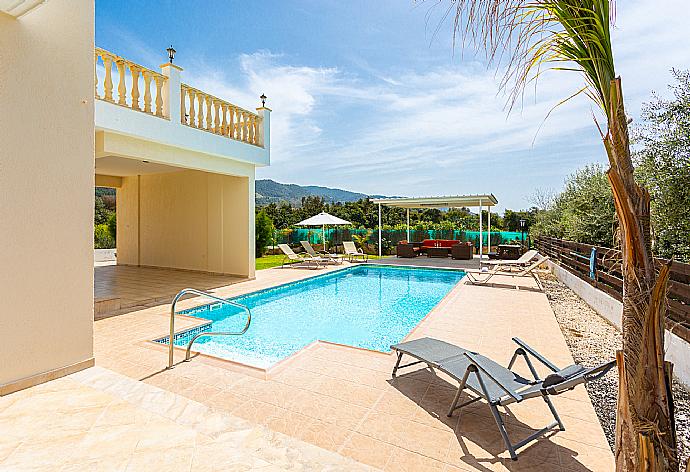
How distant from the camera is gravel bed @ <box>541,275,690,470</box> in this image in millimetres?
3629

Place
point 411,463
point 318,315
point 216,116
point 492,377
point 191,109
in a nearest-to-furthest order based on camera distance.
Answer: point 411,463
point 492,377
point 318,315
point 191,109
point 216,116

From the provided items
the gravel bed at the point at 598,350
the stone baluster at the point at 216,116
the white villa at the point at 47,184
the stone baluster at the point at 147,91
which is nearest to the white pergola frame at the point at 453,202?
the gravel bed at the point at 598,350

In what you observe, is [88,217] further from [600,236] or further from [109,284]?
[600,236]

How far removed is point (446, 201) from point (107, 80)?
15.8 meters

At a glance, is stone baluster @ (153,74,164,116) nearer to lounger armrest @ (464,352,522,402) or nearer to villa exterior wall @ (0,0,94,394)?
villa exterior wall @ (0,0,94,394)

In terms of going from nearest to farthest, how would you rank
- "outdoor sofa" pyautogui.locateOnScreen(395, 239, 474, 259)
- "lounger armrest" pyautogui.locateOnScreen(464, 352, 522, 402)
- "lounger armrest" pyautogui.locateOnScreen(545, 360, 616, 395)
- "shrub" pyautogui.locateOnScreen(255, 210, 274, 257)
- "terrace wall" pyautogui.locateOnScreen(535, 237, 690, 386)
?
"lounger armrest" pyautogui.locateOnScreen(545, 360, 616, 395) → "lounger armrest" pyautogui.locateOnScreen(464, 352, 522, 402) → "terrace wall" pyautogui.locateOnScreen(535, 237, 690, 386) → "shrub" pyautogui.locateOnScreen(255, 210, 274, 257) → "outdoor sofa" pyautogui.locateOnScreen(395, 239, 474, 259)

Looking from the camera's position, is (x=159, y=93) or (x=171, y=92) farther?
(x=171, y=92)

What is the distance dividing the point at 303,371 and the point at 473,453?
7.60 feet

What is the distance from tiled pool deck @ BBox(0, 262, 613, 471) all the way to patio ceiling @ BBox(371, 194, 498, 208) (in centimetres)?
1353

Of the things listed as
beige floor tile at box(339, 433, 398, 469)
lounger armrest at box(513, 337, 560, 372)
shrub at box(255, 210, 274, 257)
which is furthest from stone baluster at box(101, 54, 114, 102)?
shrub at box(255, 210, 274, 257)

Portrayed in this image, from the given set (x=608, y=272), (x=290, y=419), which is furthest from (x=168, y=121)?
(x=608, y=272)

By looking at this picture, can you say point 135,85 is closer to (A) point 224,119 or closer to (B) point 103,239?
(A) point 224,119

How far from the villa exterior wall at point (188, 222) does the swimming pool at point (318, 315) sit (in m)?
2.48

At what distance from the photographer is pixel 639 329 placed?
5.33 ft
